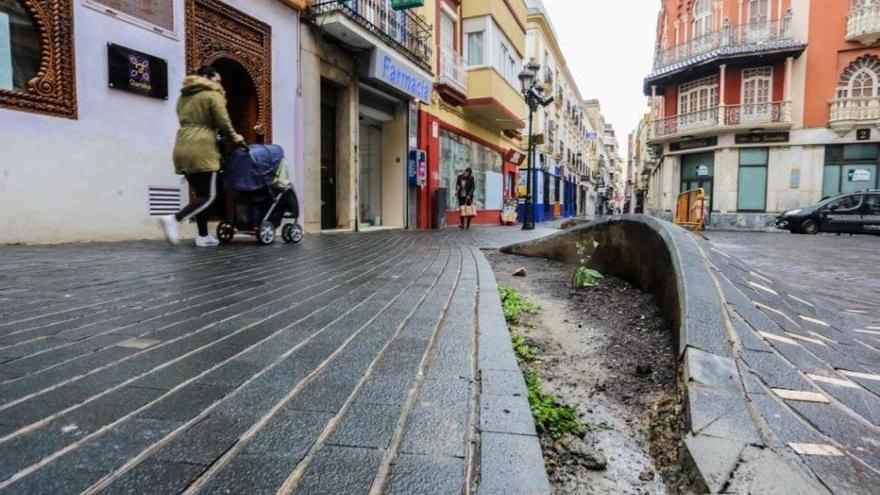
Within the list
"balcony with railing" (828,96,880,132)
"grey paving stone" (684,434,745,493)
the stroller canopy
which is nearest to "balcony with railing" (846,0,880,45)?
"balcony with railing" (828,96,880,132)

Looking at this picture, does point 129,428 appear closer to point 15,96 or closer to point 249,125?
point 15,96

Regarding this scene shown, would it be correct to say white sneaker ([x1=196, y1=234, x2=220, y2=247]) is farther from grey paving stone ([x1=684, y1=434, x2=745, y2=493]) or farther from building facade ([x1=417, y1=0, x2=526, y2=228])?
building facade ([x1=417, y1=0, x2=526, y2=228])

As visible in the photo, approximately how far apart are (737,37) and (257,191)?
2704cm

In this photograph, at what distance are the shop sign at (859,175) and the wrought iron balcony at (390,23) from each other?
21348 millimetres

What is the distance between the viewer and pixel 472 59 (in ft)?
55.4

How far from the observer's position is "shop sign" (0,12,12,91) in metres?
5.09

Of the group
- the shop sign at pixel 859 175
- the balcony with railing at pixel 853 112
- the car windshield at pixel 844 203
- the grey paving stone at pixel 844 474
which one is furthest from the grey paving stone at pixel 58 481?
the shop sign at pixel 859 175

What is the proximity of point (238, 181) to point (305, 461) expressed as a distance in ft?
18.2

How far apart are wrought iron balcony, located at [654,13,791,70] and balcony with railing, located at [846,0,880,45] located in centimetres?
230

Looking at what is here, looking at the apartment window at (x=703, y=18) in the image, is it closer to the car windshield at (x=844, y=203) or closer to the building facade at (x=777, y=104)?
the building facade at (x=777, y=104)

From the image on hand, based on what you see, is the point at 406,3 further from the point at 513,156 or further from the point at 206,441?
the point at 513,156

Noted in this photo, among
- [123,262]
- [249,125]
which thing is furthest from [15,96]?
[249,125]

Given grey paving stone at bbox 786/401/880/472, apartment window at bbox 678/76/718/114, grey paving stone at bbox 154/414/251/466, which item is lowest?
grey paving stone at bbox 786/401/880/472

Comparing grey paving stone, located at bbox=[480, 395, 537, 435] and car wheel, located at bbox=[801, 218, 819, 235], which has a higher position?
car wheel, located at bbox=[801, 218, 819, 235]
